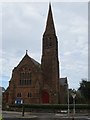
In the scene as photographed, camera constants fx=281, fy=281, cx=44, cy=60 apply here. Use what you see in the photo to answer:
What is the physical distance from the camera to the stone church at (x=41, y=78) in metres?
77.0

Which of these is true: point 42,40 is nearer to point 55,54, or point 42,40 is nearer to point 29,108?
point 55,54

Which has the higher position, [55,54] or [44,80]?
[55,54]

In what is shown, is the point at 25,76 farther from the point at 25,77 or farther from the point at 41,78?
the point at 41,78

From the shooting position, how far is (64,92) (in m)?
87.6

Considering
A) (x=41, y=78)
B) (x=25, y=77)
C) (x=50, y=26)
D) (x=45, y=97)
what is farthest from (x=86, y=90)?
(x=50, y=26)

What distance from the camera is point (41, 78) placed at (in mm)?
79375

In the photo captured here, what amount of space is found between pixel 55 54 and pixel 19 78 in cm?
1261

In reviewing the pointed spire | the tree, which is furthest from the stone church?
the tree

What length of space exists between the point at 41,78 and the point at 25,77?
4674mm

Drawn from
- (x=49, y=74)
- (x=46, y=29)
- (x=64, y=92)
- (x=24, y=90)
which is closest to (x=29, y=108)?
(x=24, y=90)

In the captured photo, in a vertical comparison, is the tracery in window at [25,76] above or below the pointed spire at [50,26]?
below

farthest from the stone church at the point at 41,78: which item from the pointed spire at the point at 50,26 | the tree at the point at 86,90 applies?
the tree at the point at 86,90

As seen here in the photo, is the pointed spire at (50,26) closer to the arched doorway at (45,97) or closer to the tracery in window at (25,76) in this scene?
the tracery in window at (25,76)

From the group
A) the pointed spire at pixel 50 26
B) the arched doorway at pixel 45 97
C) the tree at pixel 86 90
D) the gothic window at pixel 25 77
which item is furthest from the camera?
the pointed spire at pixel 50 26
